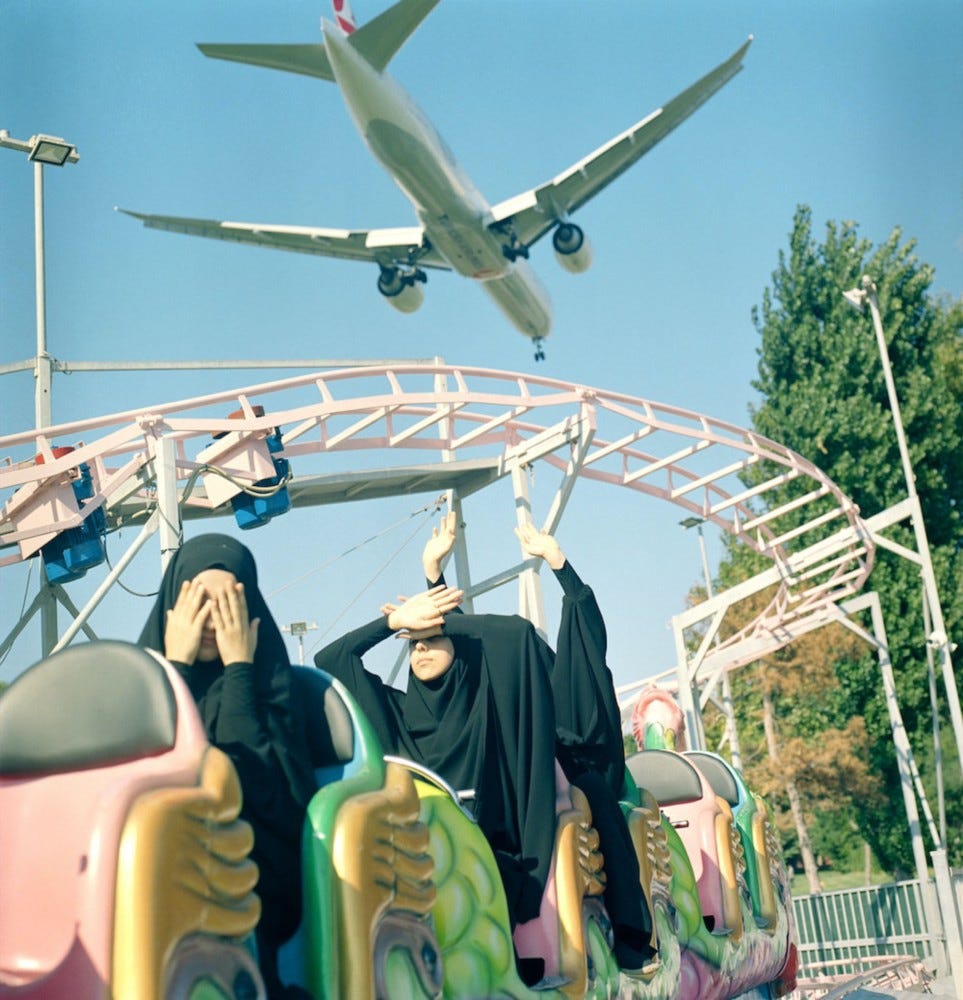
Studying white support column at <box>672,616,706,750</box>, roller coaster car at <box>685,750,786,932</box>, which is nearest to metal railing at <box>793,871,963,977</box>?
white support column at <box>672,616,706,750</box>

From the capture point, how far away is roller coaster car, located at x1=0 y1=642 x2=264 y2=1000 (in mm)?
2096

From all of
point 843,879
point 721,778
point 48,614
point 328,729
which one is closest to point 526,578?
point 48,614

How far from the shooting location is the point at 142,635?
112 inches

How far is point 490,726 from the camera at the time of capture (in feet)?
12.5

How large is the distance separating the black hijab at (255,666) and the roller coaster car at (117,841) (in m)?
0.30

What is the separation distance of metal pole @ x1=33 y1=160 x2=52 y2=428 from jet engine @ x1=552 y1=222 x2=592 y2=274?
41.0 ft

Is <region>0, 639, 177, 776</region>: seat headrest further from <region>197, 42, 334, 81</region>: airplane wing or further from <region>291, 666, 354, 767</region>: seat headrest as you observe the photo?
<region>197, 42, 334, 81</region>: airplane wing

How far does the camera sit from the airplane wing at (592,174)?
22953mm

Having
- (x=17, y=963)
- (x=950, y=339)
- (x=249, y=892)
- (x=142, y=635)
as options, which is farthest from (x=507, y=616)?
(x=950, y=339)

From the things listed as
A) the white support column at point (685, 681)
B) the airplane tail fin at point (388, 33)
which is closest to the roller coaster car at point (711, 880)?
the white support column at point (685, 681)

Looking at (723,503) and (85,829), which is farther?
(723,503)

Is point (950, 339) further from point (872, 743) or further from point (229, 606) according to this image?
point (229, 606)

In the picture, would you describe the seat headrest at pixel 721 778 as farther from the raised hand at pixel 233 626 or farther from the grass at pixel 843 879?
the grass at pixel 843 879

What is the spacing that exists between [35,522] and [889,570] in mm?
15395
